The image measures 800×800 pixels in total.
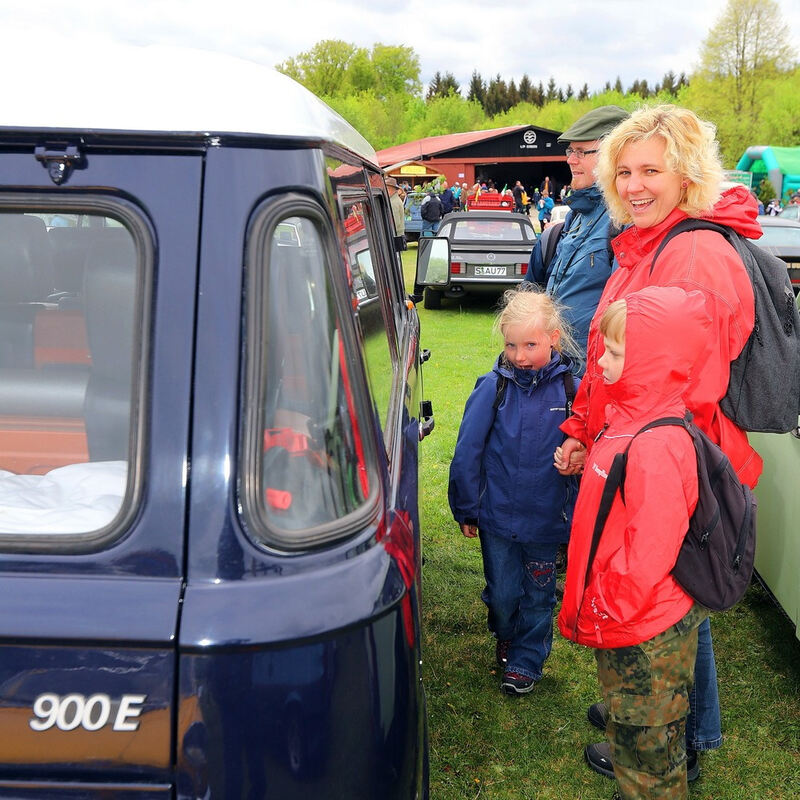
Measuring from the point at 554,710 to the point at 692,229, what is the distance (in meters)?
1.90

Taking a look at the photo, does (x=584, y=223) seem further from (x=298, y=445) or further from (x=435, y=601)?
(x=298, y=445)

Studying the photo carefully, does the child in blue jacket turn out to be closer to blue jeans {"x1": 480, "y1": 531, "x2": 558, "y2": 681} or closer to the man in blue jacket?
blue jeans {"x1": 480, "y1": 531, "x2": 558, "y2": 681}

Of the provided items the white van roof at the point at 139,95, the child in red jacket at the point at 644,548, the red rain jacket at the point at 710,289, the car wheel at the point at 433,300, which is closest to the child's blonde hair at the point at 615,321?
the child in red jacket at the point at 644,548

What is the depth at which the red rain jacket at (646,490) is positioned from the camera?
1.92 metres

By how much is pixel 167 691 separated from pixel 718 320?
155cm

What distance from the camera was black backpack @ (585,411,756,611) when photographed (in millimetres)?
1980

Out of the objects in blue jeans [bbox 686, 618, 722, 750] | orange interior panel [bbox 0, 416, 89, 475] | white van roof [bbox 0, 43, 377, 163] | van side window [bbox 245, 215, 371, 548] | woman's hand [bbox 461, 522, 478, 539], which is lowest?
blue jeans [bbox 686, 618, 722, 750]

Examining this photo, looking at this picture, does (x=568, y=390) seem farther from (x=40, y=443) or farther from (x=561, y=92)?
(x=561, y=92)

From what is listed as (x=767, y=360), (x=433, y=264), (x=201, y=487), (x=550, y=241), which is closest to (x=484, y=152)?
(x=433, y=264)

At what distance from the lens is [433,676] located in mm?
3355

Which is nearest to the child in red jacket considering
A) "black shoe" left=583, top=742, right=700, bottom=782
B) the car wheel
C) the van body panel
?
"black shoe" left=583, top=742, right=700, bottom=782

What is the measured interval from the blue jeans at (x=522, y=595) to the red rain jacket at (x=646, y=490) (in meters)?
0.96

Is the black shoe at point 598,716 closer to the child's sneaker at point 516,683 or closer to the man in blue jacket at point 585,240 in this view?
the child's sneaker at point 516,683

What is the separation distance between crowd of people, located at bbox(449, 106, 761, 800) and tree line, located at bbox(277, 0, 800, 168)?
880 millimetres
